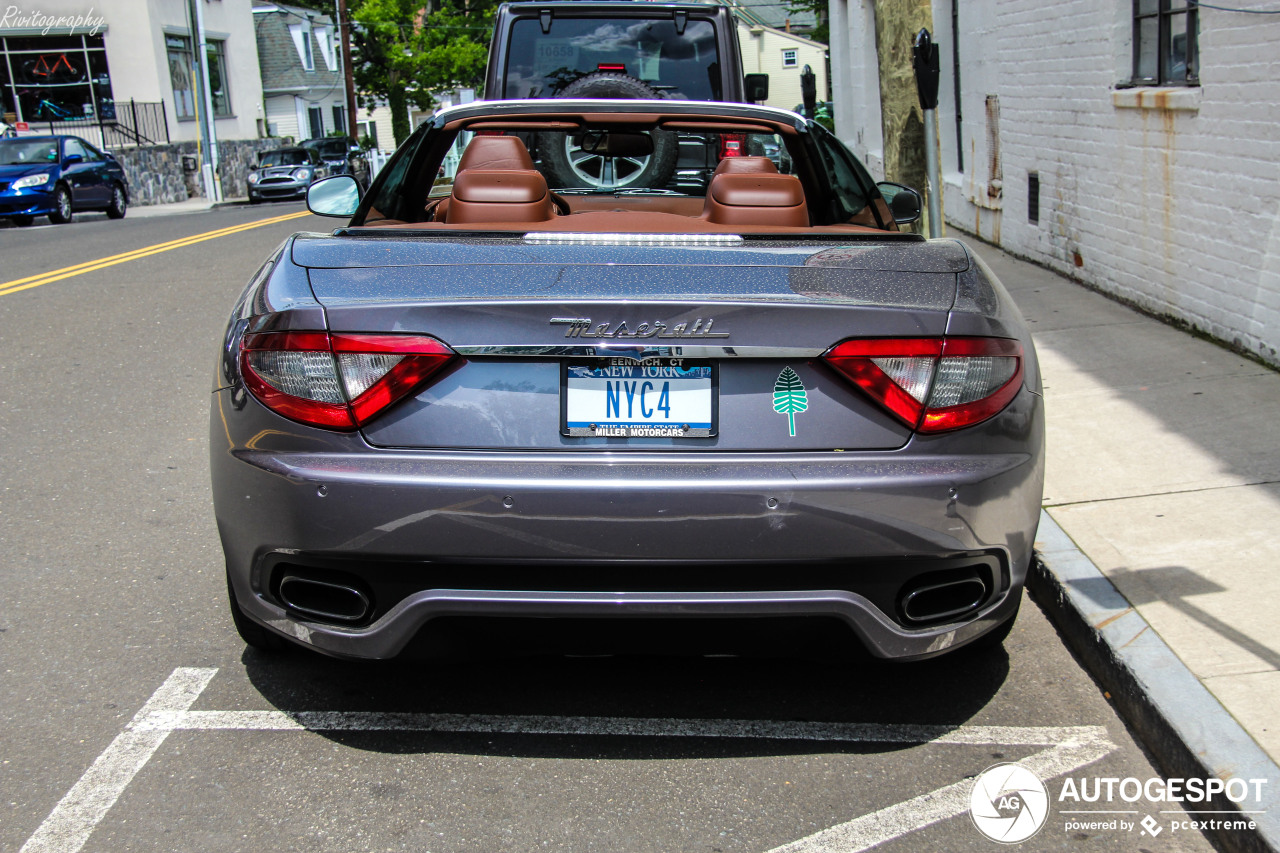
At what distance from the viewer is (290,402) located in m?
3.03

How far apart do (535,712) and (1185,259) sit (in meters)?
5.96

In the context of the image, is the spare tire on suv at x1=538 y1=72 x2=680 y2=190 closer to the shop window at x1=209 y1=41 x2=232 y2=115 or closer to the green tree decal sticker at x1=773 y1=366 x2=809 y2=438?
the green tree decal sticker at x1=773 y1=366 x2=809 y2=438

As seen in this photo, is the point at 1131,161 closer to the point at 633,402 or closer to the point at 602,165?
the point at 602,165

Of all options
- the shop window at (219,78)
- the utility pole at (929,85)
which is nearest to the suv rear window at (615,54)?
the utility pole at (929,85)

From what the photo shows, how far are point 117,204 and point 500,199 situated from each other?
85.5ft

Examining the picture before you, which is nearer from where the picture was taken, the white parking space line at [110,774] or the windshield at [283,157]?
the white parking space line at [110,774]

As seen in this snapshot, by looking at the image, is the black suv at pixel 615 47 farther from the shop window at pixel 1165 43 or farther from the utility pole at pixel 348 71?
the utility pole at pixel 348 71

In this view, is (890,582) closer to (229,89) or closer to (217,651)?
(217,651)

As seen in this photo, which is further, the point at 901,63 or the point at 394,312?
the point at 901,63

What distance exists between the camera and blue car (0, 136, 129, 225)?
23.8 metres

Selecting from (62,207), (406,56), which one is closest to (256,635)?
(62,207)

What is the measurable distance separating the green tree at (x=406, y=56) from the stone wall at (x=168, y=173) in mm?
11997

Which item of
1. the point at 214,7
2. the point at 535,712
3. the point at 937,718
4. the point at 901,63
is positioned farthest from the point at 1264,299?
the point at 214,7

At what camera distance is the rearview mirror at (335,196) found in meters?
4.90
